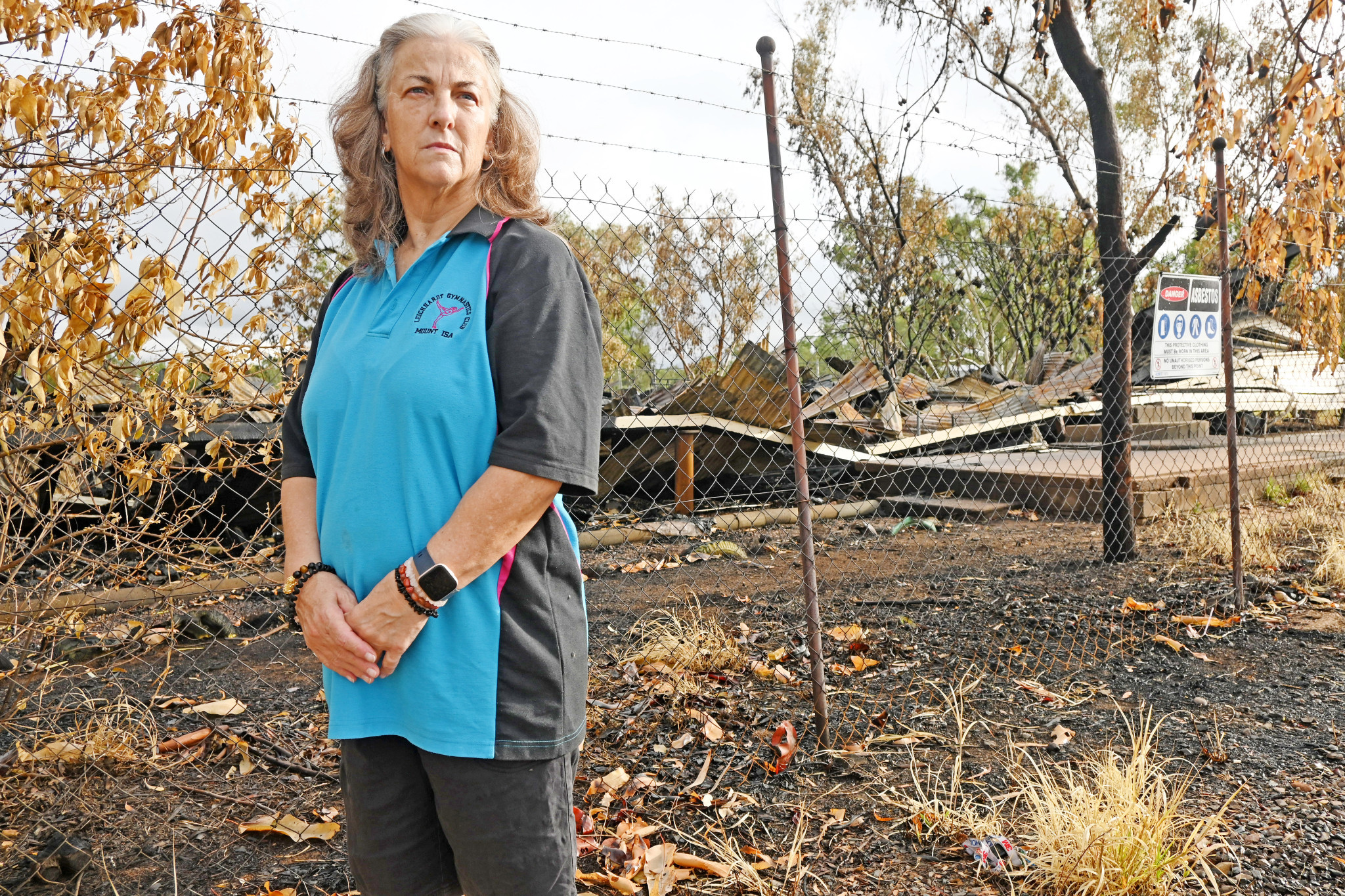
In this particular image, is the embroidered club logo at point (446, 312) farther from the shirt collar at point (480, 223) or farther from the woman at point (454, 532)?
the shirt collar at point (480, 223)

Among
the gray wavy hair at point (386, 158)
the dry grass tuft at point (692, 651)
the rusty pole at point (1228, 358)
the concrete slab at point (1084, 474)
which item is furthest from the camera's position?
the concrete slab at point (1084, 474)

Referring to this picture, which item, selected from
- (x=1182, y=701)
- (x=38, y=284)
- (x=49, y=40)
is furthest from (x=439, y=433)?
(x=1182, y=701)

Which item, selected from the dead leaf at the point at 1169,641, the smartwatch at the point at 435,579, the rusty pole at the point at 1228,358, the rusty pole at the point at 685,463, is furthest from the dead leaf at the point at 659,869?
the rusty pole at the point at 685,463

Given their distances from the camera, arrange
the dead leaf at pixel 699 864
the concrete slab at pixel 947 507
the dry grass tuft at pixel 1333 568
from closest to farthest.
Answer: the dead leaf at pixel 699 864
the dry grass tuft at pixel 1333 568
the concrete slab at pixel 947 507

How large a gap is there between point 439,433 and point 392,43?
0.76 metres

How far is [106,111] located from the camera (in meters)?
2.28

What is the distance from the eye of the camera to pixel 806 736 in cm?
330

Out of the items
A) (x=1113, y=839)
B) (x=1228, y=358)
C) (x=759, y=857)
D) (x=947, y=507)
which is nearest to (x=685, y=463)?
(x=947, y=507)

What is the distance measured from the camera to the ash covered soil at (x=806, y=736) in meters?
2.54

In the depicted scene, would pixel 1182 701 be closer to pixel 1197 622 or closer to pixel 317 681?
pixel 1197 622

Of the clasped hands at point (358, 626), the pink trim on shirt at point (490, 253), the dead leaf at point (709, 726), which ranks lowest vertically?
the dead leaf at point (709, 726)

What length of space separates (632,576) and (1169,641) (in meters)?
3.78

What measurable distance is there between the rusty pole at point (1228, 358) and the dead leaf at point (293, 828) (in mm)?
4839

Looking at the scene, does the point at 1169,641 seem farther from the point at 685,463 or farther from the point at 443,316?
the point at 685,463
